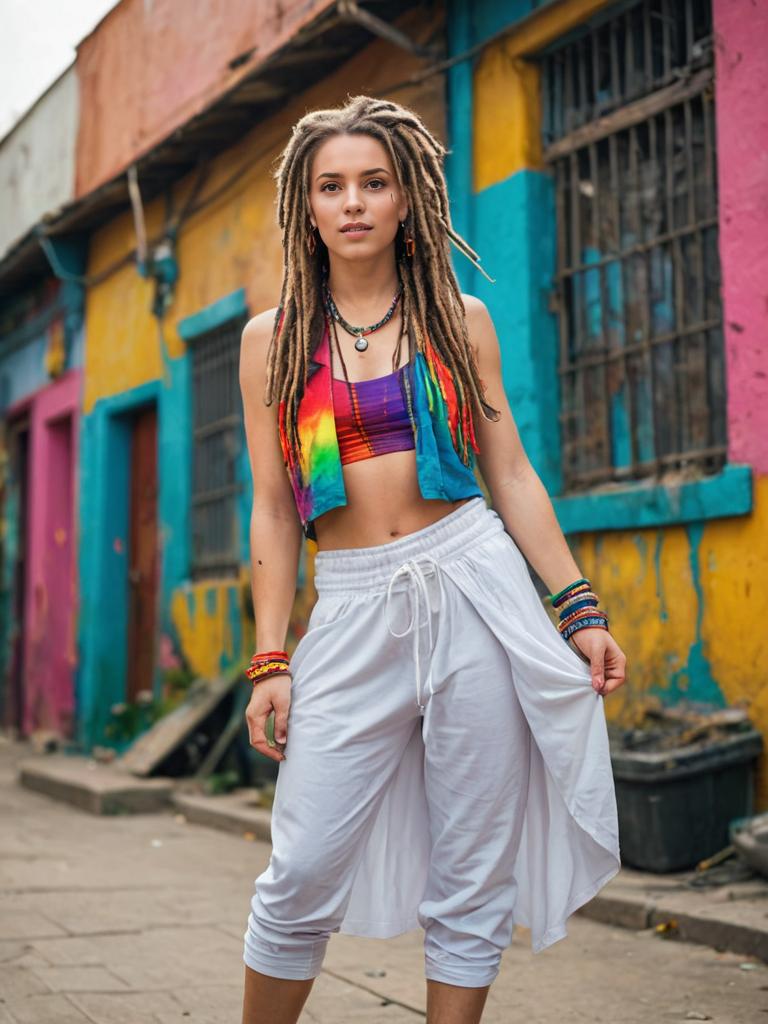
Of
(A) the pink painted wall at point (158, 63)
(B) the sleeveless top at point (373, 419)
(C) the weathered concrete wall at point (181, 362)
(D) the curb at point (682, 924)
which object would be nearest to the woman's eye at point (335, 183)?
(B) the sleeveless top at point (373, 419)

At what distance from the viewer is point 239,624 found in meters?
9.08

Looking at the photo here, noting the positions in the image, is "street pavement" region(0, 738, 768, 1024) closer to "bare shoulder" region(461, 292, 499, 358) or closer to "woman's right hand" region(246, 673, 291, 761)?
"woman's right hand" region(246, 673, 291, 761)

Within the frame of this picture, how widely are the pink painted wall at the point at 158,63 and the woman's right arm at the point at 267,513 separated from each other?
5.21 metres

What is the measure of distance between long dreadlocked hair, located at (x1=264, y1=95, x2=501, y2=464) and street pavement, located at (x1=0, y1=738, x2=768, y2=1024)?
1.21 meters

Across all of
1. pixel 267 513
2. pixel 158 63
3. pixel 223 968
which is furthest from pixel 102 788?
pixel 267 513

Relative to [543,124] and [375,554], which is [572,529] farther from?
[375,554]

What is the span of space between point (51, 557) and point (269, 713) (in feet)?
35.0

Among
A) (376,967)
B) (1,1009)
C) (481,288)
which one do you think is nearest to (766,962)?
(376,967)

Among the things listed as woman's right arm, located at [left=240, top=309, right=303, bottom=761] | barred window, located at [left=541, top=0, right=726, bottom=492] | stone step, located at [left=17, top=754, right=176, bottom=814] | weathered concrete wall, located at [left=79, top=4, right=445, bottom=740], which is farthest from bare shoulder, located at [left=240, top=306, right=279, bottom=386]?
stone step, located at [left=17, top=754, right=176, bottom=814]

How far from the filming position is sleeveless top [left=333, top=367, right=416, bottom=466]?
8.49ft

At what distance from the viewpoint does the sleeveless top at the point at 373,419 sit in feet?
8.49

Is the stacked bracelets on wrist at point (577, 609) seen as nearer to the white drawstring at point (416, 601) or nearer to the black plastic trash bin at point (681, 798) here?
the white drawstring at point (416, 601)

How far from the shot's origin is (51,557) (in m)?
12.8

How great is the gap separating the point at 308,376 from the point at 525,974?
2.23 m
